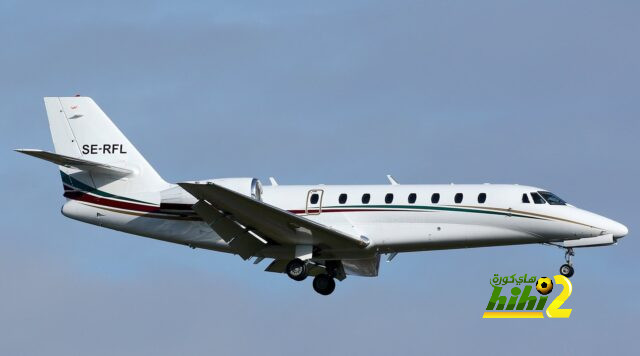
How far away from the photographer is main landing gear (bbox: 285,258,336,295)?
3119 cm

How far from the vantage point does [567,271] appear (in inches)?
1185

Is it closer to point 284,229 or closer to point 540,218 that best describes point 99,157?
point 284,229

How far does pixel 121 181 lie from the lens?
108 feet

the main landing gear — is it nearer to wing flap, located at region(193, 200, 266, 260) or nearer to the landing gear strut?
wing flap, located at region(193, 200, 266, 260)

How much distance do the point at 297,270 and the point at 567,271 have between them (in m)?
6.59

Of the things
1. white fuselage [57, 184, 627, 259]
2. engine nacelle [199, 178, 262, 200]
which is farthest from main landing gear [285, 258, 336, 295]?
engine nacelle [199, 178, 262, 200]

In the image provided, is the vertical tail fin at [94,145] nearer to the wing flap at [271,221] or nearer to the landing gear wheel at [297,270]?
the wing flap at [271,221]

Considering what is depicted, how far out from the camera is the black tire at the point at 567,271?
30.1 metres

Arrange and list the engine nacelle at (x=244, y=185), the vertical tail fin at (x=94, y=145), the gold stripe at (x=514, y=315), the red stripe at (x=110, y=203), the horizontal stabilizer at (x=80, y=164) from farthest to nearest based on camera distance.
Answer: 1. the vertical tail fin at (x=94, y=145)
2. the red stripe at (x=110, y=203)
3. the engine nacelle at (x=244, y=185)
4. the horizontal stabilizer at (x=80, y=164)
5. the gold stripe at (x=514, y=315)

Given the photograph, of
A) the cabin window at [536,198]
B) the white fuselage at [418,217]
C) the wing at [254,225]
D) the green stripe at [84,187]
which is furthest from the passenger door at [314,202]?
the cabin window at [536,198]

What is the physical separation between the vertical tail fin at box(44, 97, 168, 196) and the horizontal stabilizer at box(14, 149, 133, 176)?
0.46 feet

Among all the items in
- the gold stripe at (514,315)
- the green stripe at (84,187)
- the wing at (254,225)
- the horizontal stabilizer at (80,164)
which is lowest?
the gold stripe at (514,315)

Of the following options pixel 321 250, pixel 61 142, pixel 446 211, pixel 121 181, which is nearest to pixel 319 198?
pixel 321 250

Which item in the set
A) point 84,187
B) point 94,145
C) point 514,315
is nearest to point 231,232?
point 84,187
